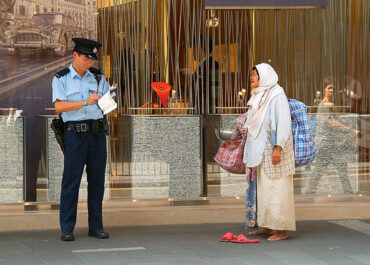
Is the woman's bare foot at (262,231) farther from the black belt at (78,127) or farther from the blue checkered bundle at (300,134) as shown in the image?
the black belt at (78,127)

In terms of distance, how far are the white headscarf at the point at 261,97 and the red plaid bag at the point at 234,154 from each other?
22cm

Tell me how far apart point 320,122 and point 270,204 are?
1.88 metres

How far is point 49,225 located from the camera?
25.8ft

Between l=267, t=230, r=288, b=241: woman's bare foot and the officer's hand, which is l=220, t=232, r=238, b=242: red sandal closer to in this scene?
l=267, t=230, r=288, b=241: woman's bare foot

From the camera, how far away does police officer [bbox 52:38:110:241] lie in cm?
706

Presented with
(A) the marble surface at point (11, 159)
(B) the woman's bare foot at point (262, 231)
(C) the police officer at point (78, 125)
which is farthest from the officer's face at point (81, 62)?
(B) the woman's bare foot at point (262, 231)

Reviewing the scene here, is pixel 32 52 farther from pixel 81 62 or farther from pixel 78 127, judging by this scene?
pixel 78 127

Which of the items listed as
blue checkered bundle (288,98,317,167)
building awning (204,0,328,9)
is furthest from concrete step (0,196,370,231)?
building awning (204,0,328,9)

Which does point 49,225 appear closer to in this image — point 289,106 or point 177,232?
point 177,232

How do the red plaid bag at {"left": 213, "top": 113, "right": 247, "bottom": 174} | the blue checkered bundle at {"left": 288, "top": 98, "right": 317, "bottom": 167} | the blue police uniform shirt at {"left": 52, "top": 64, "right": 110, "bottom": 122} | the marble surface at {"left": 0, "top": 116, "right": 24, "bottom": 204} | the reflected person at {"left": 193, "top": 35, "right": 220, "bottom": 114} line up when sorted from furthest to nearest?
the reflected person at {"left": 193, "top": 35, "right": 220, "bottom": 114} → the marble surface at {"left": 0, "top": 116, "right": 24, "bottom": 204} → the red plaid bag at {"left": 213, "top": 113, "right": 247, "bottom": 174} → the blue checkered bundle at {"left": 288, "top": 98, "right": 317, "bottom": 167} → the blue police uniform shirt at {"left": 52, "top": 64, "right": 110, "bottom": 122}

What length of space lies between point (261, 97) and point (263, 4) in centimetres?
156

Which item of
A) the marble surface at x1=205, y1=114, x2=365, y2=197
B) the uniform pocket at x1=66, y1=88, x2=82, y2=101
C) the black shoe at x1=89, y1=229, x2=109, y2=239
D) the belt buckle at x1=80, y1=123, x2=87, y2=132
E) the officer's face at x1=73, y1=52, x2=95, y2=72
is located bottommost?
the black shoe at x1=89, y1=229, x2=109, y2=239

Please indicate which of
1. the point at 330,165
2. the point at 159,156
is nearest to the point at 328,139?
the point at 330,165

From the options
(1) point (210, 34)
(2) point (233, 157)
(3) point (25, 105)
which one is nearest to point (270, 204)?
(2) point (233, 157)
